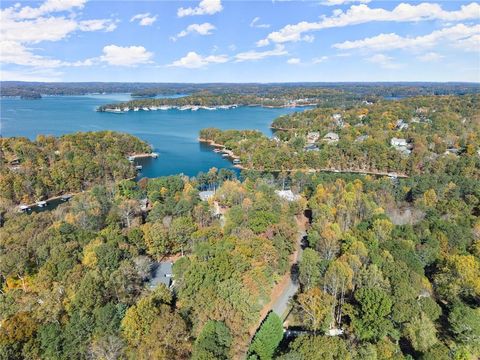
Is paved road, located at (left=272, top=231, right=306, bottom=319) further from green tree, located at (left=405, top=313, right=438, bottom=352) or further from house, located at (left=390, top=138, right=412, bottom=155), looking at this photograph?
house, located at (left=390, top=138, right=412, bottom=155)

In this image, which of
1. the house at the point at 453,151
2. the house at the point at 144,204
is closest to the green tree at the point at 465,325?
the house at the point at 144,204

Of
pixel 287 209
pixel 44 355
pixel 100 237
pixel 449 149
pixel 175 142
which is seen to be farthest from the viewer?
pixel 175 142

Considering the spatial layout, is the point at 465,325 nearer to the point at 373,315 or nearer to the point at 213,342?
the point at 373,315

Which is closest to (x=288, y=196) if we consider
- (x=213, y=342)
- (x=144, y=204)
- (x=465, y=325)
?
(x=144, y=204)

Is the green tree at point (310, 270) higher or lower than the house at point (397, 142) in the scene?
lower

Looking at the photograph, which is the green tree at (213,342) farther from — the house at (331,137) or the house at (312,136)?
the house at (312,136)

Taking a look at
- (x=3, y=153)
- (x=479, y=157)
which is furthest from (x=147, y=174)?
(x=479, y=157)

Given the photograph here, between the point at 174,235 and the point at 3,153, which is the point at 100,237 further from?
the point at 3,153
